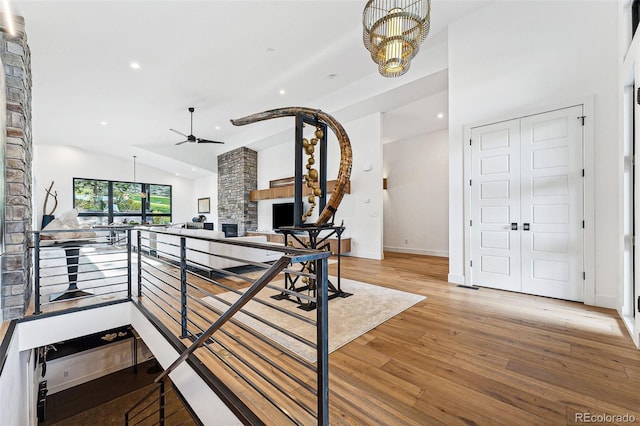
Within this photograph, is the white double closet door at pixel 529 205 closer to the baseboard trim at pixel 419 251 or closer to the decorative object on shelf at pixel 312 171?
the decorative object on shelf at pixel 312 171

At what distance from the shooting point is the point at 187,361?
1.85 m

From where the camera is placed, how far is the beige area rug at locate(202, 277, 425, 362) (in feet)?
6.97

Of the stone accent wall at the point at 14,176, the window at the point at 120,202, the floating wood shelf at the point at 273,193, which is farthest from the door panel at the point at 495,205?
the window at the point at 120,202

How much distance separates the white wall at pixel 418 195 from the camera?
21.6 ft

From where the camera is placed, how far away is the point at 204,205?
11.2 m

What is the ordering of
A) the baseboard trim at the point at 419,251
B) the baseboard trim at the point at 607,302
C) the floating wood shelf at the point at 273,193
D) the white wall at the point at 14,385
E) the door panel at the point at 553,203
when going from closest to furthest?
1. the white wall at the point at 14,385
2. the baseboard trim at the point at 607,302
3. the door panel at the point at 553,203
4. the baseboard trim at the point at 419,251
5. the floating wood shelf at the point at 273,193

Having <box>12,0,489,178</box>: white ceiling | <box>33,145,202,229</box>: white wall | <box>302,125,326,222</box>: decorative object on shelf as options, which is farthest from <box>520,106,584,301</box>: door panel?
<box>33,145,202,229</box>: white wall

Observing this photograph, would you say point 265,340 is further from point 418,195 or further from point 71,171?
point 71,171

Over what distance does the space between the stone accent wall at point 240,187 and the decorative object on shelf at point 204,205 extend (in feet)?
5.16

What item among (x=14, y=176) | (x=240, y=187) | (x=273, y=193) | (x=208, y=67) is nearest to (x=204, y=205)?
(x=240, y=187)

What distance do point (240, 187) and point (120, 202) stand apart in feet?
17.4

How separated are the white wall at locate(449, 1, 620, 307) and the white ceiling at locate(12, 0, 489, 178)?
1.69 feet

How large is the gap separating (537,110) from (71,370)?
8.55 m

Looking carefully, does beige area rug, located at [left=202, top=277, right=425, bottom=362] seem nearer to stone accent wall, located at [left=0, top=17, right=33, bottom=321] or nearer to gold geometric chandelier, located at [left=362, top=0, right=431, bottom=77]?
stone accent wall, located at [left=0, top=17, right=33, bottom=321]
